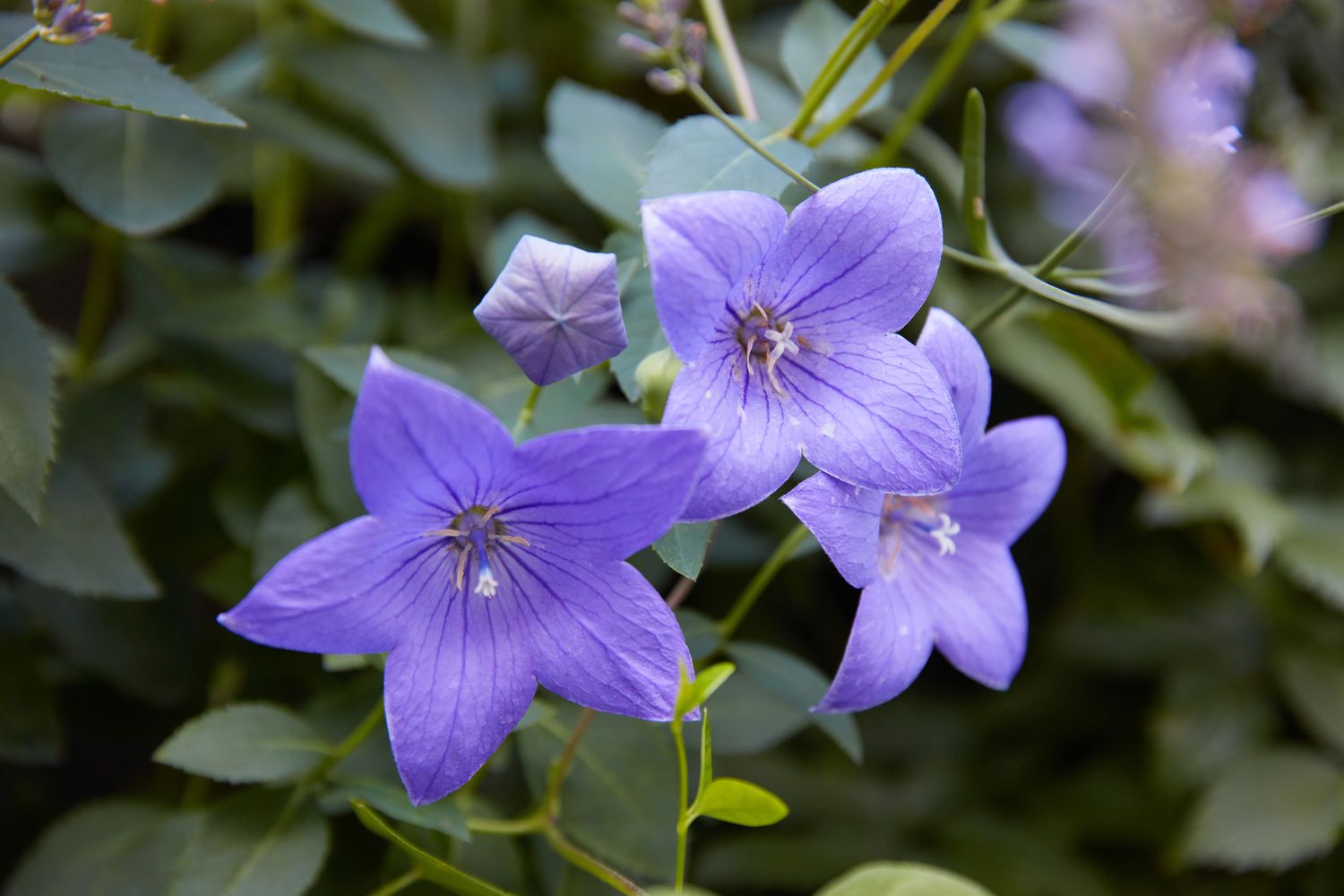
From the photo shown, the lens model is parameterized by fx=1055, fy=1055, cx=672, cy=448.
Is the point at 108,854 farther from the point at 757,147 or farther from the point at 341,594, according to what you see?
the point at 757,147

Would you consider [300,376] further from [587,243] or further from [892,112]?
[892,112]

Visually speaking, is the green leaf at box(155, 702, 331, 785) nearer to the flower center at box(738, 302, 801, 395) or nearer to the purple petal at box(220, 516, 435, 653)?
the purple petal at box(220, 516, 435, 653)

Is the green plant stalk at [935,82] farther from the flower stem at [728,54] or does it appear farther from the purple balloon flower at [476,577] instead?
the purple balloon flower at [476,577]

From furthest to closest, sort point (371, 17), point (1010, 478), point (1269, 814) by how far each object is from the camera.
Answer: point (1269, 814) → point (371, 17) → point (1010, 478)

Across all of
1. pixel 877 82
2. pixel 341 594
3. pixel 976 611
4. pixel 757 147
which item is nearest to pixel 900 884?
pixel 976 611

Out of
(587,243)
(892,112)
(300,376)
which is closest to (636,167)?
(300,376)

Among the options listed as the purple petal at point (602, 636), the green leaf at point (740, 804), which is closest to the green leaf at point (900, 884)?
the green leaf at point (740, 804)
